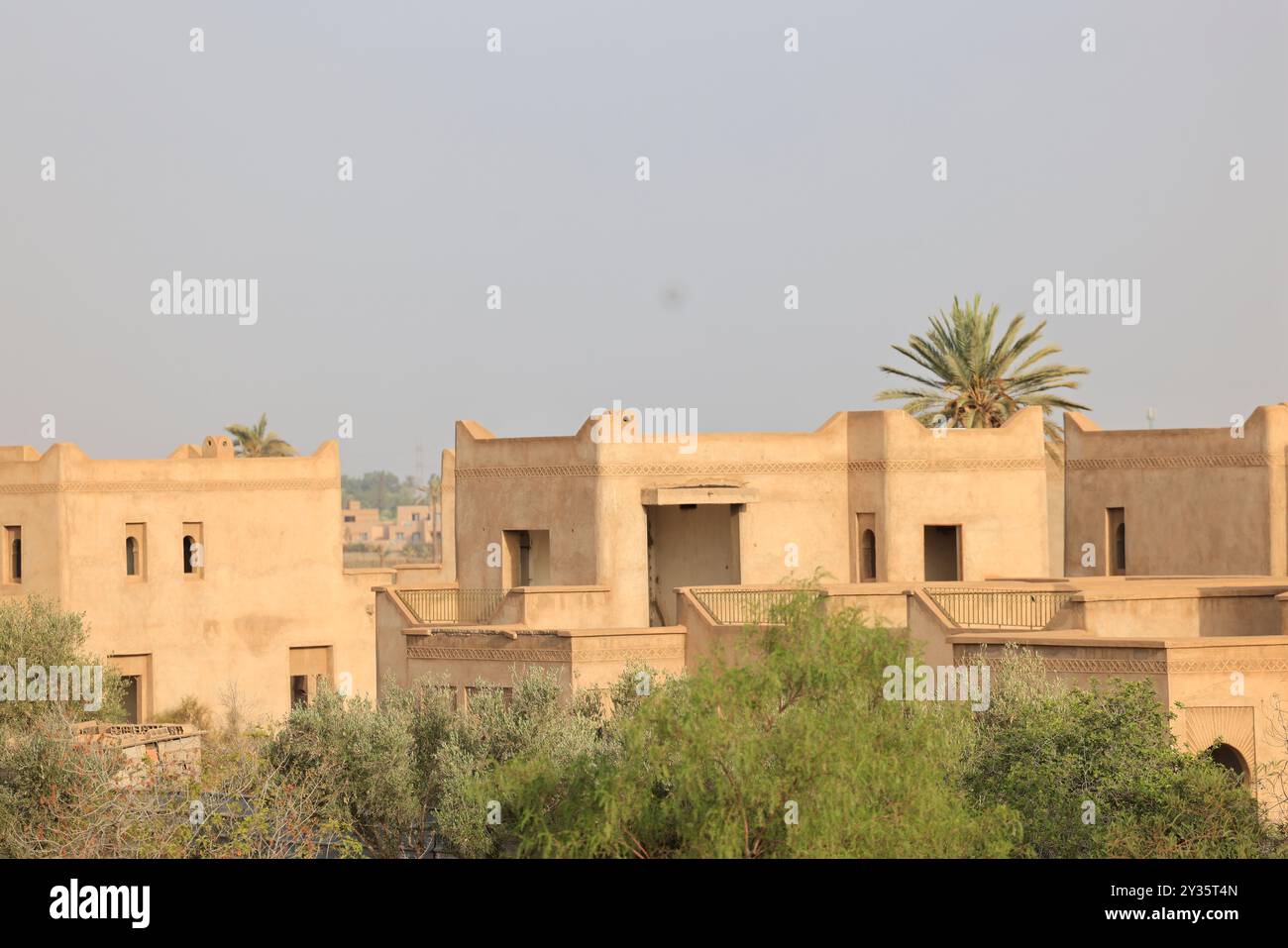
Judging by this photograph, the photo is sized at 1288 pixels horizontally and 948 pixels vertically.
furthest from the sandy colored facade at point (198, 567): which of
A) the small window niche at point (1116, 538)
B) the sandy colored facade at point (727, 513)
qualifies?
the small window niche at point (1116, 538)

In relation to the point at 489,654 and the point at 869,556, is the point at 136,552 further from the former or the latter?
the point at 869,556

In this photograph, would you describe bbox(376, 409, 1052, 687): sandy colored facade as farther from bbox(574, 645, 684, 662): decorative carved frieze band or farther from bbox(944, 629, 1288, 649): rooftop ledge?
bbox(944, 629, 1288, 649): rooftop ledge

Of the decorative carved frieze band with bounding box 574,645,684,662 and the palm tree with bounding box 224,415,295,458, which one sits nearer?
the decorative carved frieze band with bounding box 574,645,684,662

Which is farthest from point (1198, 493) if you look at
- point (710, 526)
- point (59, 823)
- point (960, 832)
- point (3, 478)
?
point (3, 478)

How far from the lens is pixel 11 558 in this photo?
4284cm

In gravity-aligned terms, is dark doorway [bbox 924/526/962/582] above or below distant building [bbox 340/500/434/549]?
below

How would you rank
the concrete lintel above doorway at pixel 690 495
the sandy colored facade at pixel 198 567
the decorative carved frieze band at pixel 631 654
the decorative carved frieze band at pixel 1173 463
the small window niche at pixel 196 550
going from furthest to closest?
the small window niche at pixel 196 550, the sandy colored facade at pixel 198 567, the decorative carved frieze band at pixel 1173 463, the concrete lintel above doorway at pixel 690 495, the decorative carved frieze band at pixel 631 654

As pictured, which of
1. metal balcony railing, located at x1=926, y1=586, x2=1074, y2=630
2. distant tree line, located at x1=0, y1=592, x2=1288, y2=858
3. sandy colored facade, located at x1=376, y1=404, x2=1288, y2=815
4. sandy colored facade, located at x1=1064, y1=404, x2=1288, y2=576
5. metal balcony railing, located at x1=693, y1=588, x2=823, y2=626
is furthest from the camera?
sandy colored facade, located at x1=1064, y1=404, x2=1288, y2=576

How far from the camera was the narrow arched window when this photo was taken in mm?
34375

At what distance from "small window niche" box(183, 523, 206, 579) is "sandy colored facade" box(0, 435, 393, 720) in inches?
1.3

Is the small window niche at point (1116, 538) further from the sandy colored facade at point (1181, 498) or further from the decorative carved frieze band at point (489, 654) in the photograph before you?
the decorative carved frieze band at point (489, 654)

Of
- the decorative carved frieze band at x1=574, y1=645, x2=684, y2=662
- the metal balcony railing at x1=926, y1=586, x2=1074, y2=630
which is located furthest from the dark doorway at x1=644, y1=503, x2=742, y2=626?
the metal balcony railing at x1=926, y1=586, x2=1074, y2=630

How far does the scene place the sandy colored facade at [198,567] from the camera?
1677 inches

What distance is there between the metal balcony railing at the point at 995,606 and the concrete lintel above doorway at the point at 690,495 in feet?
21.4
